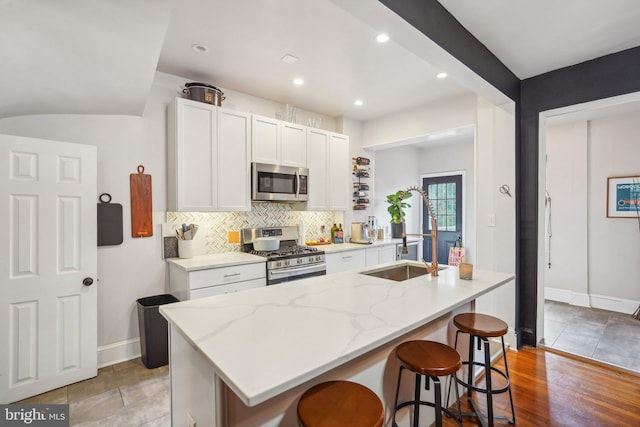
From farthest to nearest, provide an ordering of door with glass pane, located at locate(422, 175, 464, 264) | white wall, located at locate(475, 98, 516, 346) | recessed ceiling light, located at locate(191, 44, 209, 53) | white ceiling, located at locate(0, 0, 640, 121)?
door with glass pane, located at locate(422, 175, 464, 264), white wall, located at locate(475, 98, 516, 346), recessed ceiling light, located at locate(191, 44, 209, 53), white ceiling, located at locate(0, 0, 640, 121)

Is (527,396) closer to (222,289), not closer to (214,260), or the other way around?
(222,289)

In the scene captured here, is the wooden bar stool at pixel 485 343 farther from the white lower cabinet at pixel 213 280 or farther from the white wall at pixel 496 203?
the white lower cabinet at pixel 213 280

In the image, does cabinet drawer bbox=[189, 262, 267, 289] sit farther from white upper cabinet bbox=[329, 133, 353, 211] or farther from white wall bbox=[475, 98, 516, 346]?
white wall bbox=[475, 98, 516, 346]

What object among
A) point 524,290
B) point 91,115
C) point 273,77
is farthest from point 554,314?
point 91,115

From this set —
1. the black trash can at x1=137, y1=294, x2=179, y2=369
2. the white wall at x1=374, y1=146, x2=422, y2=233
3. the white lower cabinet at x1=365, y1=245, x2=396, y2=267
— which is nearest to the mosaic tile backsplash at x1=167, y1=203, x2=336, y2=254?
the white lower cabinet at x1=365, y1=245, x2=396, y2=267

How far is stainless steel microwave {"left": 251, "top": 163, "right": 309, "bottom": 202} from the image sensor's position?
3455 mm

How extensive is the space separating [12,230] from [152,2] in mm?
1925

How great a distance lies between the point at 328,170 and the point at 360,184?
0.83 m

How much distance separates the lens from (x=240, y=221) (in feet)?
11.9

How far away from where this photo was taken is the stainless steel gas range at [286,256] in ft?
10.5

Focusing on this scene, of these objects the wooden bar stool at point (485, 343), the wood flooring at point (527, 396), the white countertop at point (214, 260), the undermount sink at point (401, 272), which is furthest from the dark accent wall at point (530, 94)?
the white countertop at point (214, 260)

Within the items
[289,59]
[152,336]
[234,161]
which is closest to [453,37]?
[289,59]

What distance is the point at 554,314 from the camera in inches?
160

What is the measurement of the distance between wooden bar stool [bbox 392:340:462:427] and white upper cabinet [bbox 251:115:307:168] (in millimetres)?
2593
